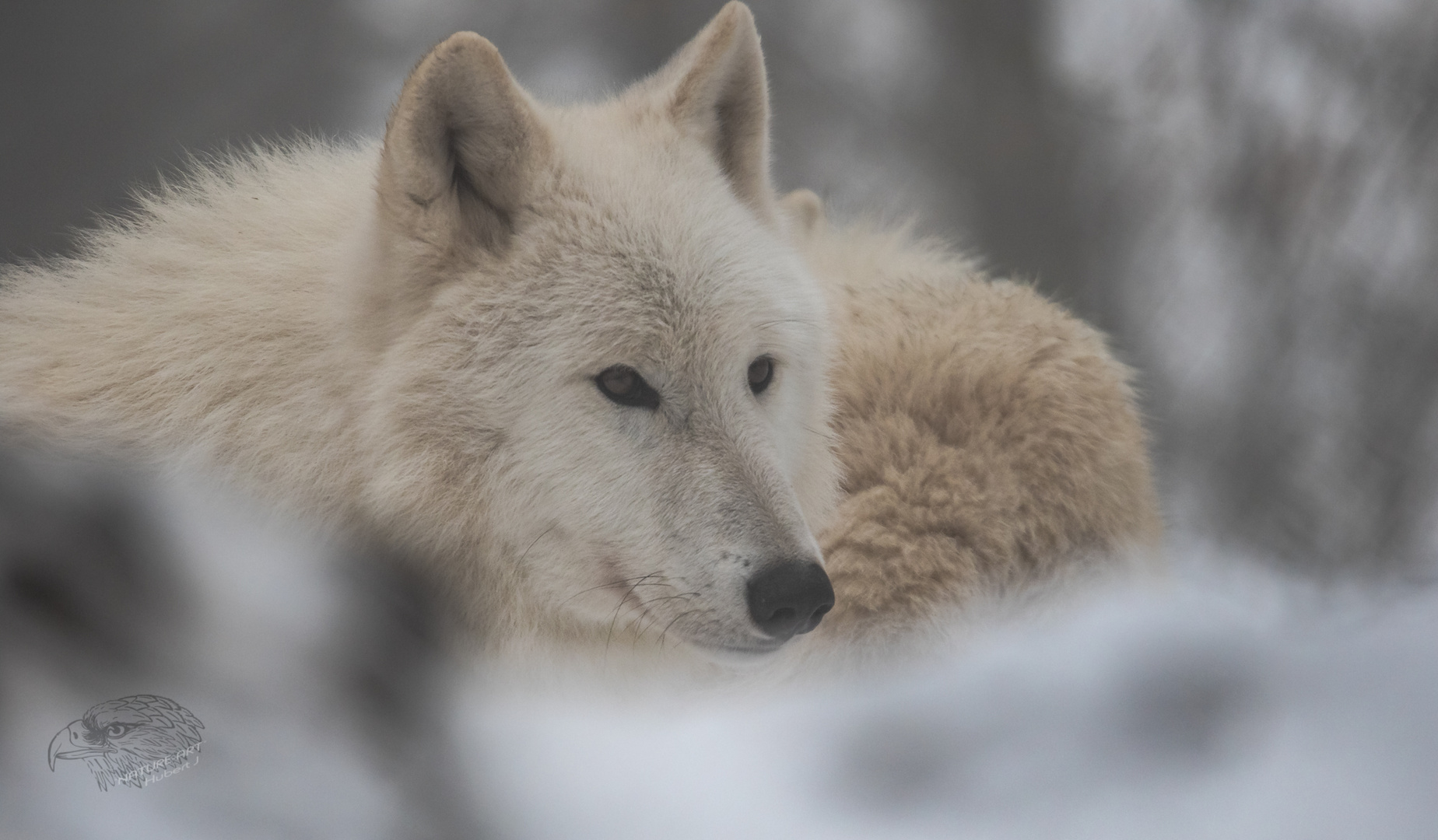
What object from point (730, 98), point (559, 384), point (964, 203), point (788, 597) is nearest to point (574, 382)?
point (559, 384)

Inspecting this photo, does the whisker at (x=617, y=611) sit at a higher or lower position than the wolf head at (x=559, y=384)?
lower

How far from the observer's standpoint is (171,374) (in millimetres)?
858

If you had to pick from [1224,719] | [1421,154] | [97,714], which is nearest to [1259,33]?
[1421,154]

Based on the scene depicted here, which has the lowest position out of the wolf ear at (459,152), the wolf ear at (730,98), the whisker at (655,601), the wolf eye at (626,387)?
the whisker at (655,601)

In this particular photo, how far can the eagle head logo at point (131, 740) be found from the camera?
610 mm

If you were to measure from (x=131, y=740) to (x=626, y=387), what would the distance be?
41 cm

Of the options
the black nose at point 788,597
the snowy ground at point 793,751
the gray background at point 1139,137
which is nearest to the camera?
the snowy ground at point 793,751

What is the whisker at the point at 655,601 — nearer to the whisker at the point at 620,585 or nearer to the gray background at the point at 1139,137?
the whisker at the point at 620,585

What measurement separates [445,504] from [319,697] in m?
0.19

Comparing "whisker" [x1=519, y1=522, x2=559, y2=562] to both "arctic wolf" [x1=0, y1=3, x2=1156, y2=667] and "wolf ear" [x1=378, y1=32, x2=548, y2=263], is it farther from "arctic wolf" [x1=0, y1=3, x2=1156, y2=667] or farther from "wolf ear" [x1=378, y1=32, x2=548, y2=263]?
"wolf ear" [x1=378, y1=32, x2=548, y2=263]

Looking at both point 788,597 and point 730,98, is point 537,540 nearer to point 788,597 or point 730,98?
point 788,597

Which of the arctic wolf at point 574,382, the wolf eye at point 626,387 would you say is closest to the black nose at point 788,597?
the arctic wolf at point 574,382

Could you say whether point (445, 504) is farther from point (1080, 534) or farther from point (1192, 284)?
point (1192, 284)

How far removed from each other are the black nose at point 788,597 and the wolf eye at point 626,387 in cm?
17
